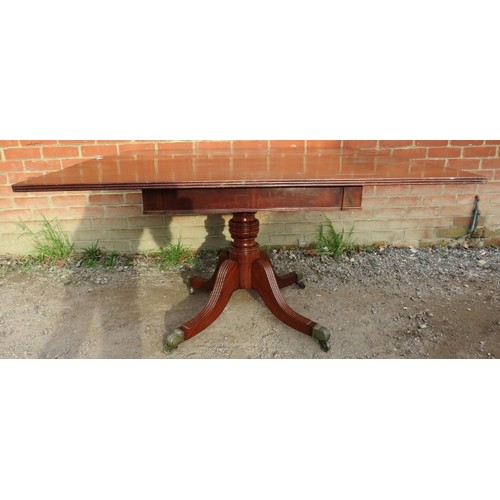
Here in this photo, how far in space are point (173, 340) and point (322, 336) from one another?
2.25ft

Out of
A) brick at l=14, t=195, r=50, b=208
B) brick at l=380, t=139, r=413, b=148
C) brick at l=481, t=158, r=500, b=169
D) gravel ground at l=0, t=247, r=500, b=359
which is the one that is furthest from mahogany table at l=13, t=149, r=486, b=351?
brick at l=481, t=158, r=500, b=169

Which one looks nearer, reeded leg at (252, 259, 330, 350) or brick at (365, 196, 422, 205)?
reeded leg at (252, 259, 330, 350)

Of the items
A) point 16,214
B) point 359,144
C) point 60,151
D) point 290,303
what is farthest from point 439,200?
point 16,214

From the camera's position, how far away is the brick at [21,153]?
107 inches

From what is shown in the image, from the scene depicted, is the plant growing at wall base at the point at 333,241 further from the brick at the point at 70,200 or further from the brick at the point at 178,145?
the brick at the point at 70,200

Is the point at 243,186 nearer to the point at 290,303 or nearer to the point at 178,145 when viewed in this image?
the point at 290,303

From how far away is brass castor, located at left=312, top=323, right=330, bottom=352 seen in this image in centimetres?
199

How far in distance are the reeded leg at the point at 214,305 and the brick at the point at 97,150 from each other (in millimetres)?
1139

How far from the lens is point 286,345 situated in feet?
6.72

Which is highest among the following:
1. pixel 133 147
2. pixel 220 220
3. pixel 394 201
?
pixel 133 147

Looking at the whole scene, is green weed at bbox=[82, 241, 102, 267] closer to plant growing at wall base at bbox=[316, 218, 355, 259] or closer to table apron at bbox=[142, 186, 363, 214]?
table apron at bbox=[142, 186, 363, 214]

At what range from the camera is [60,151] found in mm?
2732

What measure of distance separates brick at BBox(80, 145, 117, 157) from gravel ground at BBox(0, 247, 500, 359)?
742 mm

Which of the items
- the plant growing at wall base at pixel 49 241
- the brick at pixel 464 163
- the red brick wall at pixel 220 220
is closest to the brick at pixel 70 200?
the red brick wall at pixel 220 220
